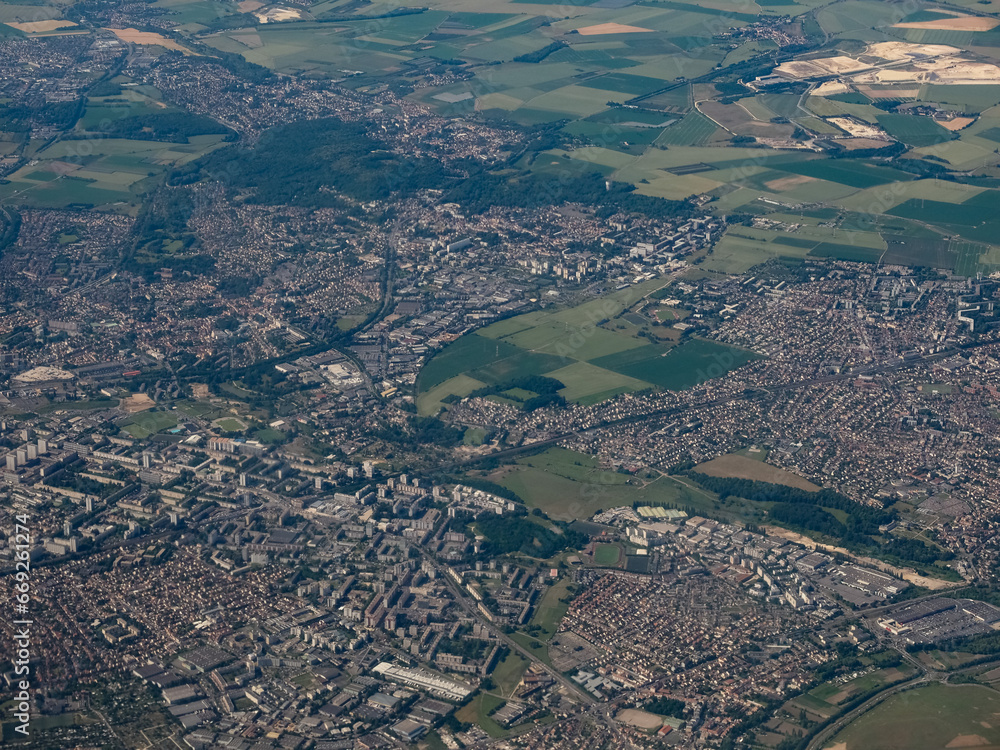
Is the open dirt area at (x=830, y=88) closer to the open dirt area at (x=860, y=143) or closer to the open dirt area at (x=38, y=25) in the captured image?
the open dirt area at (x=860, y=143)

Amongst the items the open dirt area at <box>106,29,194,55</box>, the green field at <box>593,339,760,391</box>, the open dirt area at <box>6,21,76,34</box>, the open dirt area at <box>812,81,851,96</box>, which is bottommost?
the green field at <box>593,339,760,391</box>

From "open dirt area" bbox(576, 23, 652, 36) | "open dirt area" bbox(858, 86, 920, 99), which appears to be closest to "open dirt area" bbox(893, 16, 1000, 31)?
"open dirt area" bbox(858, 86, 920, 99)

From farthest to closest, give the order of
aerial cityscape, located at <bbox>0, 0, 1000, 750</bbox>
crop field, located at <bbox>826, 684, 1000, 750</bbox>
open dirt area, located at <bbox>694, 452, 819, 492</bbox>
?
open dirt area, located at <bbox>694, 452, 819, 492</bbox> < aerial cityscape, located at <bbox>0, 0, 1000, 750</bbox> < crop field, located at <bbox>826, 684, 1000, 750</bbox>

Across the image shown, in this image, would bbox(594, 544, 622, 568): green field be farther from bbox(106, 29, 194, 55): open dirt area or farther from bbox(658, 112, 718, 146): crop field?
bbox(106, 29, 194, 55): open dirt area

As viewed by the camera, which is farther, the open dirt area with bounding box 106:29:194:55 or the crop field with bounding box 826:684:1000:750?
the open dirt area with bounding box 106:29:194:55

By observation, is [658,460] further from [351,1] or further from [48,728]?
[351,1]

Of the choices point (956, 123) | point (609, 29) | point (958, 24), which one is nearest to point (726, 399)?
point (956, 123)
